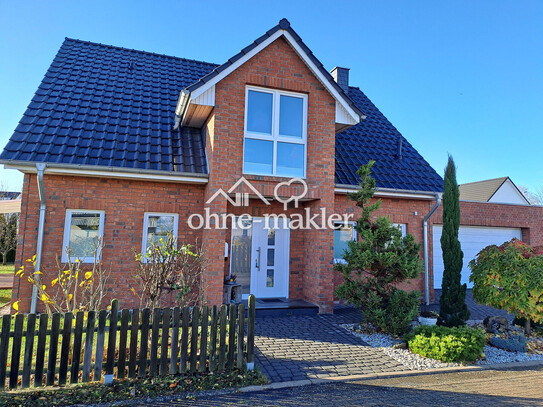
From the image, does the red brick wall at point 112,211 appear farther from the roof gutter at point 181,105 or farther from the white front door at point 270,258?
the roof gutter at point 181,105

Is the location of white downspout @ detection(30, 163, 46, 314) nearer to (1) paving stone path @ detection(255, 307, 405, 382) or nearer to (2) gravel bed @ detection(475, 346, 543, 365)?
(1) paving stone path @ detection(255, 307, 405, 382)

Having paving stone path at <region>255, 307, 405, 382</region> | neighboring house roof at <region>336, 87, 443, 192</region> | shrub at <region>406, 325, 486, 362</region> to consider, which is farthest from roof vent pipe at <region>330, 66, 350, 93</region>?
shrub at <region>406, 325, 486, 362</region>

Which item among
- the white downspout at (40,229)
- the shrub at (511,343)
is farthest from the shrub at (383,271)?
the white downspout at (40,229)

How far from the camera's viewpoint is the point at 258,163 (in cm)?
833

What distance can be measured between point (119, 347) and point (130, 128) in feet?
21.2

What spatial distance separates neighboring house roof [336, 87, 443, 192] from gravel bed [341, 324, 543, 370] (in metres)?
4.38

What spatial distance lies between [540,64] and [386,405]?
12748mm

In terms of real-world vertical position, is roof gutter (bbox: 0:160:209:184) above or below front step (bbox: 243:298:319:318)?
above

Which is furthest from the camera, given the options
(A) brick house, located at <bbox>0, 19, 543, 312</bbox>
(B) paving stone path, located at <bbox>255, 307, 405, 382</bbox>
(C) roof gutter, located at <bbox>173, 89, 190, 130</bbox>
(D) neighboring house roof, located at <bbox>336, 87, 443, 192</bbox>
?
(D) neighboring house roof, located at <bbox>336, 87, 443, 192</bbox>

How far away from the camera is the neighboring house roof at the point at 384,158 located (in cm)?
1025

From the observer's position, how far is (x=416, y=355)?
5812mm

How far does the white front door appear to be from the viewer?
940 centimetres

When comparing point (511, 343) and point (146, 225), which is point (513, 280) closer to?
point (511, 343)

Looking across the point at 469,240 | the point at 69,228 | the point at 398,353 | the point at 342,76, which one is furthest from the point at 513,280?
the point at 342,76
